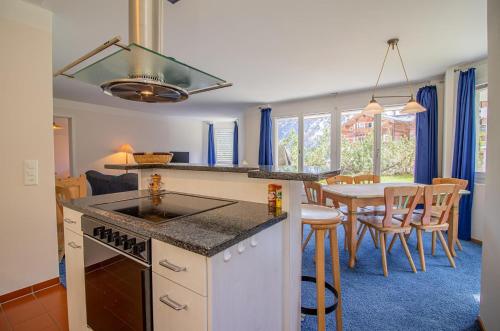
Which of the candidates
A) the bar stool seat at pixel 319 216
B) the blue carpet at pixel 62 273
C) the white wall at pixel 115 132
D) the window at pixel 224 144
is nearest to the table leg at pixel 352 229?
the bar stool seat at pixel 319 216

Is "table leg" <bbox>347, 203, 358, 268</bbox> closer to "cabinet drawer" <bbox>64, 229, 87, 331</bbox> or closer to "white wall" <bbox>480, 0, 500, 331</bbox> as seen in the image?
"white wall" <bbox>480, 0, 500, 331</bbox>

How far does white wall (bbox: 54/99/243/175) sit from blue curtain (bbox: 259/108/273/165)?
2.76 meters

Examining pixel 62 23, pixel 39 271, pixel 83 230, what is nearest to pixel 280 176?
pixel 83 230

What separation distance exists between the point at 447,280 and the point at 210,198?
227 centimetres

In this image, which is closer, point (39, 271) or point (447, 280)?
point (39, 271)

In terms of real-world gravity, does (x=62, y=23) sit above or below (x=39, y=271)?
above

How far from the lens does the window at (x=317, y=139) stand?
4.75 meters

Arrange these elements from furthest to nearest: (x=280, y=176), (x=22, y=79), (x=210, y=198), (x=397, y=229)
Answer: (x=397, y=229) → (x=22, y=79) → (x=210, y=198) → (x=280, y=176)

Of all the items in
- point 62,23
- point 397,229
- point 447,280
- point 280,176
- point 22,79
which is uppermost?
point 62,23

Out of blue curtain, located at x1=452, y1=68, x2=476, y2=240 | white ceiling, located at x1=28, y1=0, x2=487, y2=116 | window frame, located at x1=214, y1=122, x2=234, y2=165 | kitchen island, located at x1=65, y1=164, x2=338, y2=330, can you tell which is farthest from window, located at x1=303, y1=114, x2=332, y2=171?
kitchen island, located at x1=65, y1=164, x2=338, y2=330

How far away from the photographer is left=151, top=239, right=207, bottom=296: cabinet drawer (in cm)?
79

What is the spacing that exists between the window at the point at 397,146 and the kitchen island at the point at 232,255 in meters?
3.54

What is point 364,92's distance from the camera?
13.9ft

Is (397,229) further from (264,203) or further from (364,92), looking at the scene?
(364,92)
